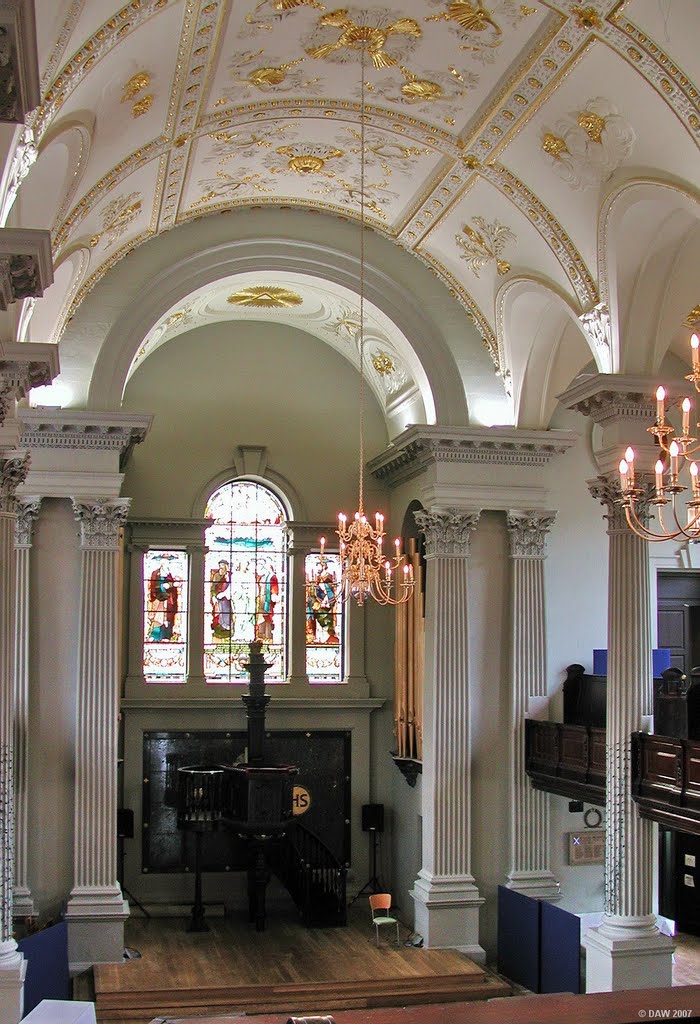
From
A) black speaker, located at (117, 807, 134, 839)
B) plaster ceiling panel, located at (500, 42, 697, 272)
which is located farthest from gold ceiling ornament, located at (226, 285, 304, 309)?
black speaker, located at (117, 807, 134, 839)

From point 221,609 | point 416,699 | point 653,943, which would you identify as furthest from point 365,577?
point 221,609

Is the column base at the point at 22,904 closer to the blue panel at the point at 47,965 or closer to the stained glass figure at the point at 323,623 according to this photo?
the blue panel at the point at 47,965

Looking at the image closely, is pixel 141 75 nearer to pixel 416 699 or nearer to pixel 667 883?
pixel 416 699

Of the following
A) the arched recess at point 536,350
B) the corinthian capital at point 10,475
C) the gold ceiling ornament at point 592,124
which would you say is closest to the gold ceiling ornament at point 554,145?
the gold ceiling ornament at point 592,124

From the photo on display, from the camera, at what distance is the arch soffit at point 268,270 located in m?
16.3

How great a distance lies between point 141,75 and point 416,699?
32.8 ft

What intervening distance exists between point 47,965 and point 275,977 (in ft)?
9.37

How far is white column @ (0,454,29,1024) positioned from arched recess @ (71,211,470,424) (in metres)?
3.80

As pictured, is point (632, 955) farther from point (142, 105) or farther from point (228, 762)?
point (142, 105)

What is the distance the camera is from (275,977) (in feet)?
48.7

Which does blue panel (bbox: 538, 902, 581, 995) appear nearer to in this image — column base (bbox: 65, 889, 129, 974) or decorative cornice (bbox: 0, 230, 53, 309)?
column base (bbox: 65, 889, 129, 974)

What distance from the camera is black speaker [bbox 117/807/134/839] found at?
59.7 feet

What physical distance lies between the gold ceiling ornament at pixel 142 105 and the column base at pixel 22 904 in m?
9.24

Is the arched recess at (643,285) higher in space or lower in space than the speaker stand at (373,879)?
higher
